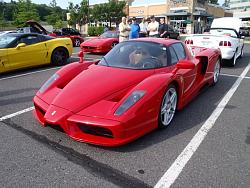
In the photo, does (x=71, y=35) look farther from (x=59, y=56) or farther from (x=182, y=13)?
(x=182, y=13)

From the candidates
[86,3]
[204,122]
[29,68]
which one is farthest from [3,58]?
[86,3]

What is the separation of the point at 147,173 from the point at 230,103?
303 centimetres

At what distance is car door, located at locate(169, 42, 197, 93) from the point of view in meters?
4.38

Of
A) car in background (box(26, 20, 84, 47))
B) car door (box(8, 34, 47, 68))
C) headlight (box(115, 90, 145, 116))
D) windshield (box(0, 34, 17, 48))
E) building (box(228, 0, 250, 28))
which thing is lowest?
headlight (box(115, 90, 145, 116))

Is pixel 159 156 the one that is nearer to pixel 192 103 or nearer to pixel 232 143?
pixel 232 143

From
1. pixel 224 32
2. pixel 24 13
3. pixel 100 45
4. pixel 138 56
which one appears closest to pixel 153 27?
pixel 100 45

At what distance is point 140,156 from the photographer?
3.14 meters

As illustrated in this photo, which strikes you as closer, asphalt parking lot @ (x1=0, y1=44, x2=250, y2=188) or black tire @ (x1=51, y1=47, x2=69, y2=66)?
asphalt parking lot @ (x1=0, y1=44, x2=250, y2=188)

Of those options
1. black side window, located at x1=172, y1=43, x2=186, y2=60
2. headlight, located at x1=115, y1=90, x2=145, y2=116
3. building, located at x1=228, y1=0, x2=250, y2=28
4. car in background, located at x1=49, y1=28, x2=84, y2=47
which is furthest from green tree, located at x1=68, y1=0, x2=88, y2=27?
building, located at x1=228, y1=0, x2=250, y2=28

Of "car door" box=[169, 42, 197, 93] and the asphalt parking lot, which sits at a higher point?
"car door" box=[169, 42, 197, 93]

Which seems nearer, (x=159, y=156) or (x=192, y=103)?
(x=159, y=156)

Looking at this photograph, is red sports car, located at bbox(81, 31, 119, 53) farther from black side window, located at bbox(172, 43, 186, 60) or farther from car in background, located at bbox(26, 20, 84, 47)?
black side window, located at bbox(172, 43, 186, 60)

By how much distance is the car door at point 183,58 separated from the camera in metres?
4.38

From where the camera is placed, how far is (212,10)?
2613 inches
